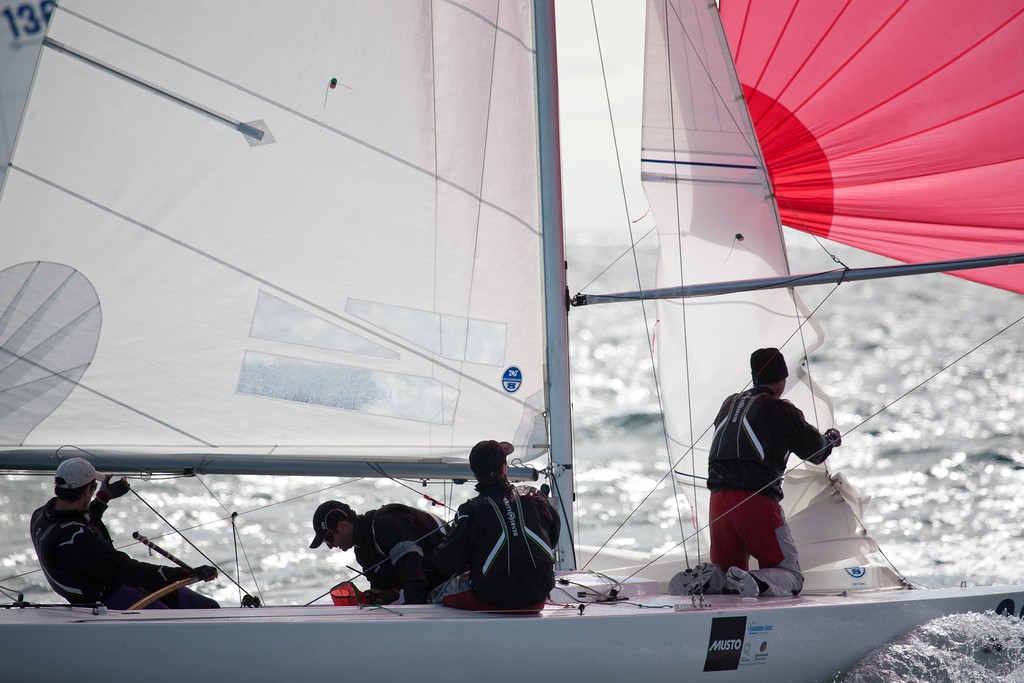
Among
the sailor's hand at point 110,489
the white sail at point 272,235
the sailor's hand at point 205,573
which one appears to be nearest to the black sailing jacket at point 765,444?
the white sail at point 272,235

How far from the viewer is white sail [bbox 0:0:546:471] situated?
4254mm

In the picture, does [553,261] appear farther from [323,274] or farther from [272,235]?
[272,235]

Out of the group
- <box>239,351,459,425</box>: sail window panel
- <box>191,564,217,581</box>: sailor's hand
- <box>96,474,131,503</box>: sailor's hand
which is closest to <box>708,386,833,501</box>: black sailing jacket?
<box>239,351,459,425</box>: sail window panel

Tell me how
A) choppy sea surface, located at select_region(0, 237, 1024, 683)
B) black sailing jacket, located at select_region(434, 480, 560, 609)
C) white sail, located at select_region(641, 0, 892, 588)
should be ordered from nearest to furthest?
black sailing jacket, located at select_region(434, 480, 560, 609) → choppy sea surface, located at select_region(0, 237, 1024, 683) → white sail, located at select_region(641, 0, 892, 588)

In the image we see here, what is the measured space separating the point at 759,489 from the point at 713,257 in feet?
3.78

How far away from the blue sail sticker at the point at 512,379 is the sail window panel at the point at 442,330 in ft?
0.17

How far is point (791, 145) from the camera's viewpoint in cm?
553

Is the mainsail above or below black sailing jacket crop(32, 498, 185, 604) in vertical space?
above

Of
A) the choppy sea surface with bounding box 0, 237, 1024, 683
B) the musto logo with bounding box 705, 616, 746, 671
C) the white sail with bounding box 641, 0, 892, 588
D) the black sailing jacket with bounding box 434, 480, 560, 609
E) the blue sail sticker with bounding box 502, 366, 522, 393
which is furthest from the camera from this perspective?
the white sail with bounding box 641, 0, 892, 588

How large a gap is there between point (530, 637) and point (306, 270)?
159 centimetres

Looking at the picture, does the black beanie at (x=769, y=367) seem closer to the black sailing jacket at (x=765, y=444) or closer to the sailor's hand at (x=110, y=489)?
the black sailing jacket at (x=765, y=444)

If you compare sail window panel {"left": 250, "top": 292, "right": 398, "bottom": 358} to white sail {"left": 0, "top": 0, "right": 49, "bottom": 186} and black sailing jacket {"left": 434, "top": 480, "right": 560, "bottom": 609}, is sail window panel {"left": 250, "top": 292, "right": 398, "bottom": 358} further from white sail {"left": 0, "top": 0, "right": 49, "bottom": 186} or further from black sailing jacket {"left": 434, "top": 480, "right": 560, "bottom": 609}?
white sail {"left": 0, "top": 0, "right": 49, "bottom": 186}

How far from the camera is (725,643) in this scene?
4070 mm

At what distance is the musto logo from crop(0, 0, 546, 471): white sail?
991 mm
